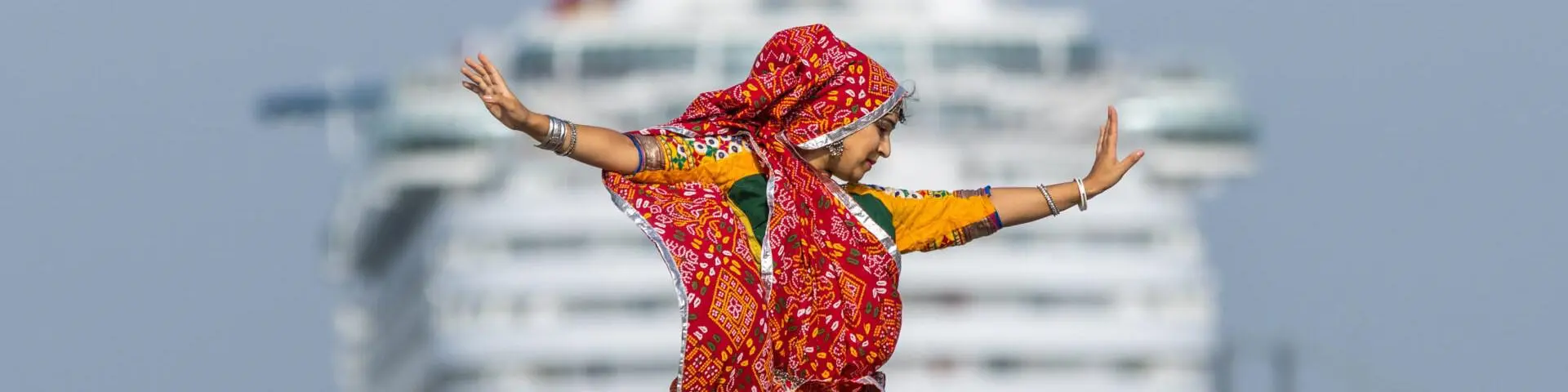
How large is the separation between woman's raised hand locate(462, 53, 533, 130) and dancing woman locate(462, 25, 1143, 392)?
9 centimetres

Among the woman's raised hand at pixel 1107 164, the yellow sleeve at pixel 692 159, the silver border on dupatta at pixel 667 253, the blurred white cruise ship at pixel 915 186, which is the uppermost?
the blurred white cruise ship at pixel 915 186

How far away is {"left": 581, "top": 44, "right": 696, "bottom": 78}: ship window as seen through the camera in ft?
104

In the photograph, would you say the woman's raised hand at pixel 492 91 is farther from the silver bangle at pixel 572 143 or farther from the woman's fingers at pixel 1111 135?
the woman's fingers at pixel 1111 135

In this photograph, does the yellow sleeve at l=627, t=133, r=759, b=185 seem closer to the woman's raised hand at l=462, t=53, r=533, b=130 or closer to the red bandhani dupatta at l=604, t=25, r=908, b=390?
the red bandhani dupatta at l=604, t=25, r=908, b=390

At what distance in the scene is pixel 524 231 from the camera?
33.2 meters

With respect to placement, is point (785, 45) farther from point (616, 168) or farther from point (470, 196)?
point (470, 196)

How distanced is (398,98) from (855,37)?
547 centimetres

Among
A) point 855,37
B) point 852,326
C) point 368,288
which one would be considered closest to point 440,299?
point 855,37

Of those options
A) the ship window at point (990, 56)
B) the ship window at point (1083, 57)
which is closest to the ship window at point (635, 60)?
the ship window at point (990, 56)

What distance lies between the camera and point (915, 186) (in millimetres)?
33500

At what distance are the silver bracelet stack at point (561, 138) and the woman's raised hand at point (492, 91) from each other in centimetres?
8

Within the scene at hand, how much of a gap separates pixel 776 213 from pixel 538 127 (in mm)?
471

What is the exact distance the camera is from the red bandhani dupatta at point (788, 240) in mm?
4594

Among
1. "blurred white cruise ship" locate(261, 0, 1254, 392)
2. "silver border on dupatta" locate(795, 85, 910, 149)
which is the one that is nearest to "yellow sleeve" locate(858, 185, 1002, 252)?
"silver border on dupatta" locate(795, 85, 910, 149)
